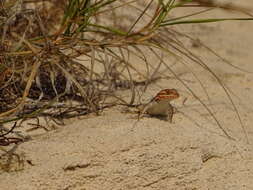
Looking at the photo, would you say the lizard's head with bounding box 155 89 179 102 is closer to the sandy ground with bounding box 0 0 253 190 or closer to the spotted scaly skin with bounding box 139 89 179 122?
the spotted scaly skin with bounding box 139 89 179 122

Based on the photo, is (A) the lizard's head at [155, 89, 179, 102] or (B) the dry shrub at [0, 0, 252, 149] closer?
(B) the dry shrub at [0, 0, 252, 149]

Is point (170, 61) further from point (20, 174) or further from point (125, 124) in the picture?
point (20, 174)

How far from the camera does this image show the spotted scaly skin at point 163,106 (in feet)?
8.27

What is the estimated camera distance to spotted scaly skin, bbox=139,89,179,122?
2521mm

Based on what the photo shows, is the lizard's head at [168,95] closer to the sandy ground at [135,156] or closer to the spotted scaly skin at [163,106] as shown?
the spotted scaly skin at [163,106]

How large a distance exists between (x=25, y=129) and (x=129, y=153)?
0.48 m

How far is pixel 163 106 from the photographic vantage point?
8.22 ft

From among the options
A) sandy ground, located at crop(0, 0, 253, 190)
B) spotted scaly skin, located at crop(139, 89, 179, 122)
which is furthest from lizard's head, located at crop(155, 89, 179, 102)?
sandy ground, located at crop(0, 0, 253, 190)

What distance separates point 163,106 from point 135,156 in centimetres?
40

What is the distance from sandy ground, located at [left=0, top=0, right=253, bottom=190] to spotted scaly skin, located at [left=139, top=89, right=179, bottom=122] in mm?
56

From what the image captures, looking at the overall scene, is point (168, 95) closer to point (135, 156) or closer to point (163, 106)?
point (163, 106)

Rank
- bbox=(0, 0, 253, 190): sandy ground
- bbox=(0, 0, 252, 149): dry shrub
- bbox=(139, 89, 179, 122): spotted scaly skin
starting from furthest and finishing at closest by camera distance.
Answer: bbox=(139, 89, 179, 122): spotted scaly skin < bbox=(0, 0, 252, 149): dry shrub < bbox=(0, 0, 253, 190): sandy ground

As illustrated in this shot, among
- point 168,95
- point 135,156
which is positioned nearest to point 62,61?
point 168,95

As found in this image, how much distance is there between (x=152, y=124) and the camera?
241 cm
